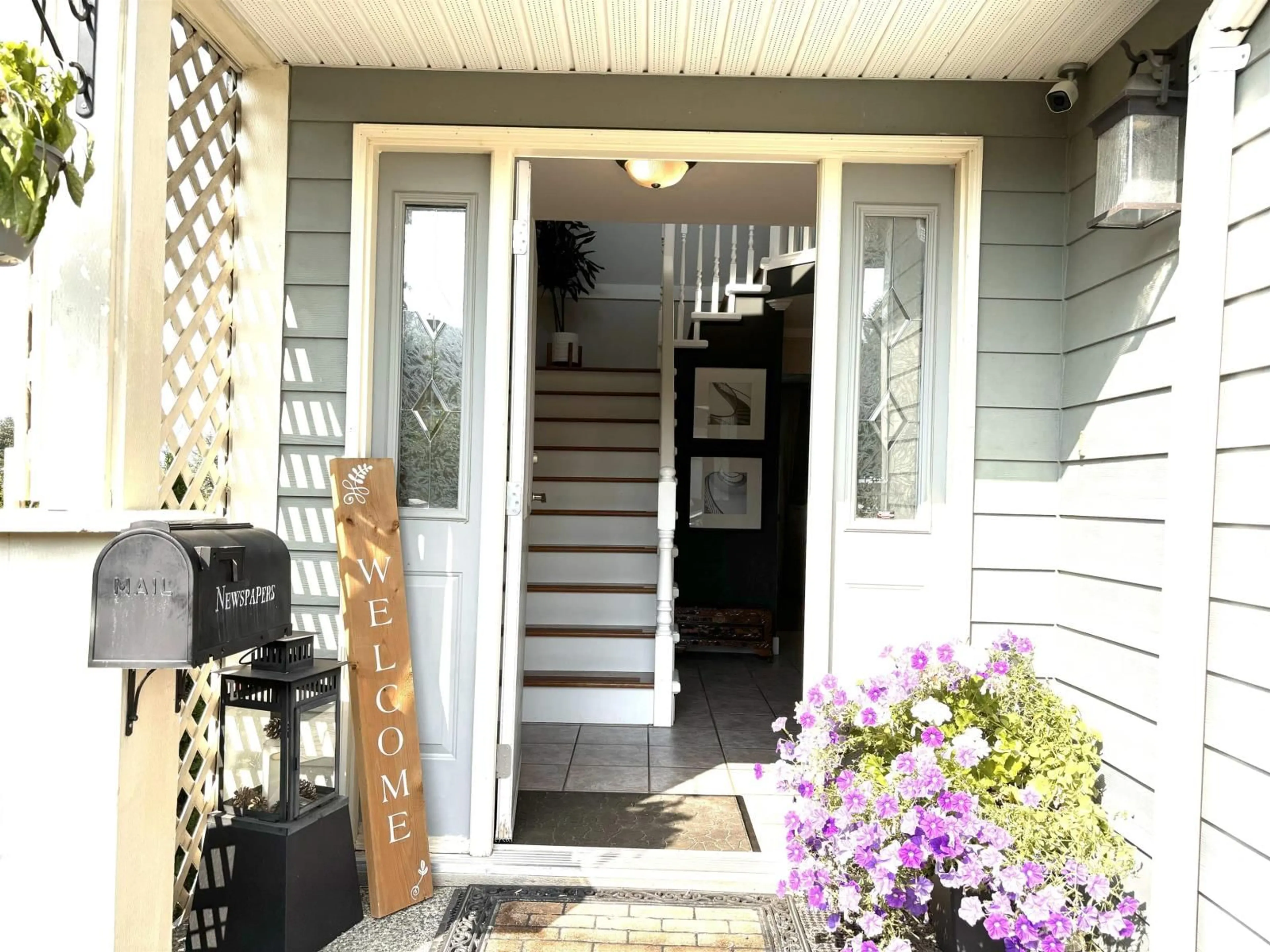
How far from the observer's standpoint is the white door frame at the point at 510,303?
2721 mm

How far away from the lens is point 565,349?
6.45m

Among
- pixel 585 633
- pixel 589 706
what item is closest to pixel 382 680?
pixel 589 706

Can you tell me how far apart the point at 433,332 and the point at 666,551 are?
213cm

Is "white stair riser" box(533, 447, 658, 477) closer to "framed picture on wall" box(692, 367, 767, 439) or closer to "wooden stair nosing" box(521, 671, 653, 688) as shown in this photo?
"framed picture on wall" box(692, 367, 767, 439)

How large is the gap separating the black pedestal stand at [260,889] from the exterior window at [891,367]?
1.82 meters

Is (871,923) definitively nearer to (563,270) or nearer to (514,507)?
(514,507)

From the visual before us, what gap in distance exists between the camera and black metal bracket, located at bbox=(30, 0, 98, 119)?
158cm

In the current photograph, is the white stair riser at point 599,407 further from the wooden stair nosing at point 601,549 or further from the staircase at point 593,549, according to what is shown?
the wooden stair nosing at point 601,549

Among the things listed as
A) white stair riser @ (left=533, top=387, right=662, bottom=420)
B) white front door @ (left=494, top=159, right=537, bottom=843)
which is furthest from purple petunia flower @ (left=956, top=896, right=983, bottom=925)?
white stair riser @ (left=533, top=387, right=662, bottom=420)

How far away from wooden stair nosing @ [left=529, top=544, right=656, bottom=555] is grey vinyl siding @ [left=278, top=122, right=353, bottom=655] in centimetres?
225

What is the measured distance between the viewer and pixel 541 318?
23.5 feet

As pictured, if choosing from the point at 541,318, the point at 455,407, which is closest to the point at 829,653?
the point at 455,407

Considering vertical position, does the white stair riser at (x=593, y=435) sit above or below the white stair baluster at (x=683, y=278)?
below

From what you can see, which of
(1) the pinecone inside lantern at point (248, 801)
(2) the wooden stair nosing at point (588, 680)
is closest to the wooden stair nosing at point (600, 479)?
(2) the wooden stair nosing at point (588, 680)
